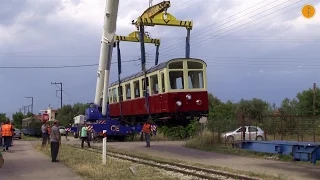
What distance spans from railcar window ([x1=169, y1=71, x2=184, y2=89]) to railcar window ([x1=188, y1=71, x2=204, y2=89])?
438 millimetres

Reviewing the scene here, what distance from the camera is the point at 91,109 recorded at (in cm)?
3083

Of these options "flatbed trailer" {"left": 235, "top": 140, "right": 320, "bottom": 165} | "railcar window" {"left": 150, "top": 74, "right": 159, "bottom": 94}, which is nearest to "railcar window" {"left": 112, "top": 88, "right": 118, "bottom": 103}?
"railcar window" {"left": 150, "top": 74, "right": 159, "bottom": 94}

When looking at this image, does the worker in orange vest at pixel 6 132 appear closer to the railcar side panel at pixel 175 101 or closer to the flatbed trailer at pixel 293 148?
the railcar side panel at pixel 175 101

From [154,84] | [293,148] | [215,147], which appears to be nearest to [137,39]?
[215,147]

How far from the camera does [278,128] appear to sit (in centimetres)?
2341

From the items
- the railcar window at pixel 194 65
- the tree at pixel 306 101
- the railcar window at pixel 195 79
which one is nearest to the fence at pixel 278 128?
the railcar window at pixel 195 79

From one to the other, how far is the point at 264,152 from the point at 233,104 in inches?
1517

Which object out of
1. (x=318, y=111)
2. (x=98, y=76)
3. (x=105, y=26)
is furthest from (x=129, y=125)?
(x=318, y=111)

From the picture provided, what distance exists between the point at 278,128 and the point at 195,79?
5447mm

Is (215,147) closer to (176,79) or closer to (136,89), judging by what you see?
(136,89)

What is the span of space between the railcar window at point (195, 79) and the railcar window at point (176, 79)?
438 millimetres

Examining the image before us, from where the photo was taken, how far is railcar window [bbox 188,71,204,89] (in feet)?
68.7

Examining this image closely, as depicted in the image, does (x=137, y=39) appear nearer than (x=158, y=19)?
No

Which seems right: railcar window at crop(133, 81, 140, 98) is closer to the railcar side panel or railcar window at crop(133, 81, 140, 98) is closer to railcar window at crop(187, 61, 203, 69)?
the railcar side panel
